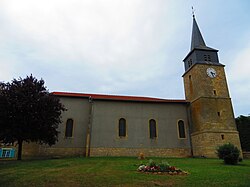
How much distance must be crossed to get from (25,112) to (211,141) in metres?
19.8

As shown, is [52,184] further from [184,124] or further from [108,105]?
[184,124]

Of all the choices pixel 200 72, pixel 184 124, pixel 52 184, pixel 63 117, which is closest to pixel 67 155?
pixel 63 117

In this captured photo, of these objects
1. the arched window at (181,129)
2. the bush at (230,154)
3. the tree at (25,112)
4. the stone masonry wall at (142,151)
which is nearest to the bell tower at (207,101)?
the arched window at (181,129)

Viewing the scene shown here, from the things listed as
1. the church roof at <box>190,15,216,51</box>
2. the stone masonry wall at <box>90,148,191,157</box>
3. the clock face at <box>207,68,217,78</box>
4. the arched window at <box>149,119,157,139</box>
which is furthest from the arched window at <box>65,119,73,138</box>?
the church roof at <box>190,15,216,51</box>

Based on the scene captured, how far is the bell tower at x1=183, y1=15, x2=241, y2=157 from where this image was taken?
23.6 meters

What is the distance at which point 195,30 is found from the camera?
31109mm

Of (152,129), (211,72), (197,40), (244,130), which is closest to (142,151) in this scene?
(152,129)

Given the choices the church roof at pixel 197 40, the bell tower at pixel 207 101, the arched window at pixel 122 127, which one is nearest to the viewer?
the bell tower at pixel 207 101

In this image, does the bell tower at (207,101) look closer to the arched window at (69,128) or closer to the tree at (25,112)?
the arched window at (69,128)

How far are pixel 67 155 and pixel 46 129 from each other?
5.84 meters

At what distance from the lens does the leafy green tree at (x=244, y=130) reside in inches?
1167

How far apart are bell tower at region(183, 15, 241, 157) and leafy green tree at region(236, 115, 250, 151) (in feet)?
24.2

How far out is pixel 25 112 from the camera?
1902cm

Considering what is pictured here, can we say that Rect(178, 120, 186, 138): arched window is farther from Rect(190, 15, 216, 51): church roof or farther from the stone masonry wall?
Rect(190, 15, 216, 51): church roof
